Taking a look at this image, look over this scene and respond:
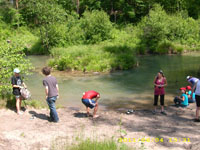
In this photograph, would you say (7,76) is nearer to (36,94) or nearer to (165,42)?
(36,94)

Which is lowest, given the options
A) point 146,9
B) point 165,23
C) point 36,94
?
point 36,94

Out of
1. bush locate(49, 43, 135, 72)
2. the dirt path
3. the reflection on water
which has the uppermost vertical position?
bush locate(49, 43, 135, 72)

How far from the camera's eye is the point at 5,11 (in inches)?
1826

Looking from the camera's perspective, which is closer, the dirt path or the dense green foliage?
the dirt path

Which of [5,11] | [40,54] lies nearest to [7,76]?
[40,54]

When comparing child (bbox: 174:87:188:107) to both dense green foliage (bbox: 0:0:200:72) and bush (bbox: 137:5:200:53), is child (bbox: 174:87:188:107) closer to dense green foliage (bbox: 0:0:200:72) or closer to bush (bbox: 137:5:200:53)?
dense green foliage (bbox: 0:0:200:72)

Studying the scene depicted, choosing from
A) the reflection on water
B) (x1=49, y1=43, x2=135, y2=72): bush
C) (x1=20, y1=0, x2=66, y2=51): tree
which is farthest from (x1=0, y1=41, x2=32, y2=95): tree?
(x1=20, y1=0, x2=66, y2=51): tree

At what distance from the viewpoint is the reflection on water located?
13.1 m

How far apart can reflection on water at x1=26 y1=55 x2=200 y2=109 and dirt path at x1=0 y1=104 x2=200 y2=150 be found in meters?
2.33

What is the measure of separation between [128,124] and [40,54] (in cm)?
2443

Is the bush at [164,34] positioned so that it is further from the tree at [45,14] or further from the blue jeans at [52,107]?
the blue jeans at [52,107]

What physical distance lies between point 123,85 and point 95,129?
8778mm

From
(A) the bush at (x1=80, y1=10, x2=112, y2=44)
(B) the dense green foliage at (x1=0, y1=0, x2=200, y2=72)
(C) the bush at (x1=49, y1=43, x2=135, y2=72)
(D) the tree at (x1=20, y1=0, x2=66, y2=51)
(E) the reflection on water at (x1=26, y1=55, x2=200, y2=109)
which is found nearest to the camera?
(E) the reflection on water at (x1=26, y1=55, x2=200, y2=109)

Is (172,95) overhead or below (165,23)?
below
